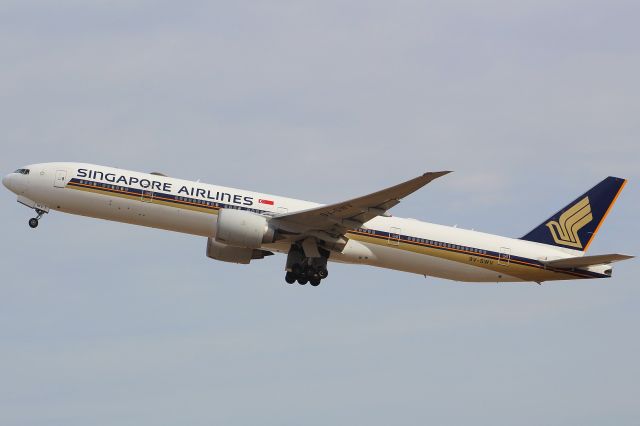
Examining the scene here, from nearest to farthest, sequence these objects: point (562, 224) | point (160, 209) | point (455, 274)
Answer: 1. point (160, 209)
2. point (455, 274)
3. point (562, 224)

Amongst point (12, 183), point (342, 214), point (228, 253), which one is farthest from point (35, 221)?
point (342, 214)

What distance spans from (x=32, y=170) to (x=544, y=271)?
2379 cm

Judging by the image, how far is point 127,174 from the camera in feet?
163

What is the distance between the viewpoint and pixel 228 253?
53.6m

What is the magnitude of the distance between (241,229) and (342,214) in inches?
174

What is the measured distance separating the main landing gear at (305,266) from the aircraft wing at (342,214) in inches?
46.9

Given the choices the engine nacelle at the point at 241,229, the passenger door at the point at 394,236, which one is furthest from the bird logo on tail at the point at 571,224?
the engine nacelle at the point at 241,229

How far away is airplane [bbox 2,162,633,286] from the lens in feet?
161

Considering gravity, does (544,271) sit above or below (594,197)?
below

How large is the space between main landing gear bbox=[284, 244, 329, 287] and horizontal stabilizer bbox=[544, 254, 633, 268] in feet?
34.6

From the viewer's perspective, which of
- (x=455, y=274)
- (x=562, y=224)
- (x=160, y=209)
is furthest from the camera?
(x=562, y=224)

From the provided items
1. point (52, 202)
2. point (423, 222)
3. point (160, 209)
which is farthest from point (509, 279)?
point (52, 202)

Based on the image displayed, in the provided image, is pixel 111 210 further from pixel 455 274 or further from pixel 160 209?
pixel 455 274

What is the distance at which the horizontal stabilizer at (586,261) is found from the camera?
162 feet
